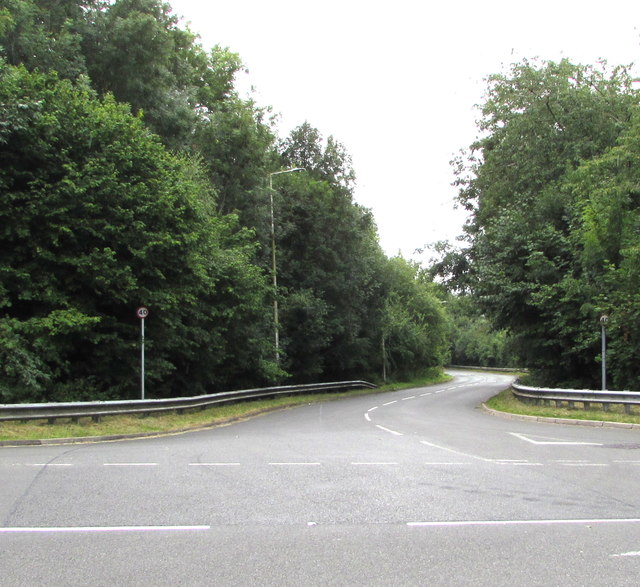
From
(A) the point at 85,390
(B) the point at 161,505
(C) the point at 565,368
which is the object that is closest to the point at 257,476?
(B) the point at 161,505

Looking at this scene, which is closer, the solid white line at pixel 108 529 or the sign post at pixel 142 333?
the solid white line at pixel 108 529

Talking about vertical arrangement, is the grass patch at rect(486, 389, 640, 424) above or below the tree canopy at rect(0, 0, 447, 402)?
below

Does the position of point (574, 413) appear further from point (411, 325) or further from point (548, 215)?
point (411, 325)

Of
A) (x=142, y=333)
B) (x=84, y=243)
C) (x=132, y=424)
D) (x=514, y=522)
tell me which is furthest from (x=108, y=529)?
(x=84, y=243)

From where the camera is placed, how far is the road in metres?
4.70

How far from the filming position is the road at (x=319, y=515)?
4.70 metres

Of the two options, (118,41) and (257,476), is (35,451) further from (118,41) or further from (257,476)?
(118,41)

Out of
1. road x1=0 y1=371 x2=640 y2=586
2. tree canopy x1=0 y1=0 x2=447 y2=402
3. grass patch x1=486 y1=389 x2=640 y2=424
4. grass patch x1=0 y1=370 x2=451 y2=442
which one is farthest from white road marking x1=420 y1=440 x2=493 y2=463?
tree canopy x1=0 y1=0 x2=447 y2=402

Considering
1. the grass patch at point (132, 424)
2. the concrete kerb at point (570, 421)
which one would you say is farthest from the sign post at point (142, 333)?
the concrete kerb at point (570, 421)

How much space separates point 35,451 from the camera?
1145 cm

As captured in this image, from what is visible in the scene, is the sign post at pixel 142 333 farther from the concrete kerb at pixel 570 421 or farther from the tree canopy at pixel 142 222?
the concrete kerb at pixel 570 421

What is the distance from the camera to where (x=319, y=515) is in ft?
20.9

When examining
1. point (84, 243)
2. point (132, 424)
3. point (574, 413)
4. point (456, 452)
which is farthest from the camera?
point (574, 413)

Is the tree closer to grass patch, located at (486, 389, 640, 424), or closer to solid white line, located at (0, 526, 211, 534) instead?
solid white line, located at (0, 526, 211, 534)
